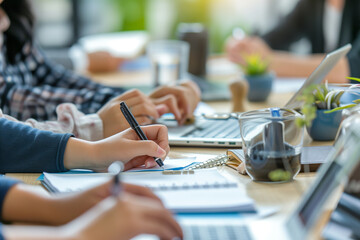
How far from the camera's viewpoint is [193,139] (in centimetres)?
89

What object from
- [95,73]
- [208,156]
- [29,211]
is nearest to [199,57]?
[95,73]

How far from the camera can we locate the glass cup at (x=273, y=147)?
65cm

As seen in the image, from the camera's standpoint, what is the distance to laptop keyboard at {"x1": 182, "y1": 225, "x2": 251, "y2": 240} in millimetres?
492

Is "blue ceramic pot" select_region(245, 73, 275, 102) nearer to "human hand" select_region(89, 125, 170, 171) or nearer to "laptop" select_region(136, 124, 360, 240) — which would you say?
"human hand" select_region(89, 125, 170, 171)

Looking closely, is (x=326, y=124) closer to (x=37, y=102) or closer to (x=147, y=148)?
(x=147, y=148)

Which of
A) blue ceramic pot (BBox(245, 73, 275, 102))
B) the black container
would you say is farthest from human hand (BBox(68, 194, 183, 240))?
the black container

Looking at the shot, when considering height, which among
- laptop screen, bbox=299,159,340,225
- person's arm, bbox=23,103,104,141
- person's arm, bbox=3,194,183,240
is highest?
laptop screen, bbox=299,159,340,225

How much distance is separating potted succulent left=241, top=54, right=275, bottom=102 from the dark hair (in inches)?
26.4

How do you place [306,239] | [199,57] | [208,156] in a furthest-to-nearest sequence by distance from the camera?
[199,57]
[208,156]
[306,239]

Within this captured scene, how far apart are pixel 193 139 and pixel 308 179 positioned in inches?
10.7

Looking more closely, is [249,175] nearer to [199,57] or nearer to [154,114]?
[154,114]

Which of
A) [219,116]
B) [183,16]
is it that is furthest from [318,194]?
[183,16]

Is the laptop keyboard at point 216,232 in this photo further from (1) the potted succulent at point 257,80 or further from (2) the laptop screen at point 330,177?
(1) the potted succulent at point 257,80

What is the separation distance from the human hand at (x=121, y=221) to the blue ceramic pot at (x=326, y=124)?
484 millimetres
